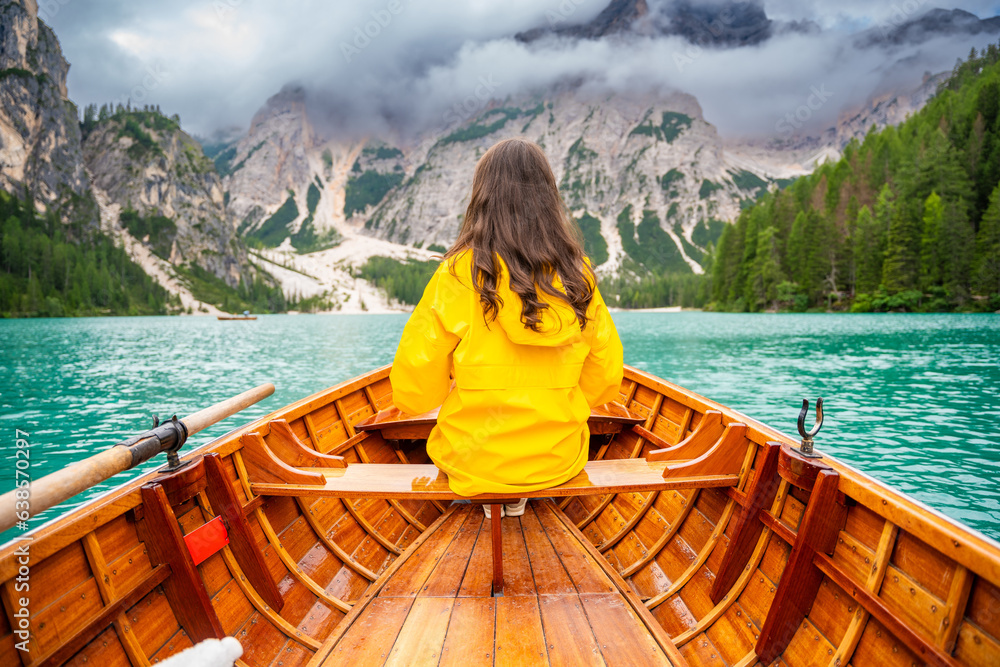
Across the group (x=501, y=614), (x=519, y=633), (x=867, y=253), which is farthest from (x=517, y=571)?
(x=867, y=253)

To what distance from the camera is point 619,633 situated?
10.0 feet

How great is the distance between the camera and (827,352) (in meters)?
29.4

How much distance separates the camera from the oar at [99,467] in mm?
1820

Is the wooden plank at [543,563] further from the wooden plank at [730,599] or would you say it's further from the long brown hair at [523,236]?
the long brown hair at [523,236]

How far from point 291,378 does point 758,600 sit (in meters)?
25.4

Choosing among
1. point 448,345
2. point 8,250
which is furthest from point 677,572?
point 8,250

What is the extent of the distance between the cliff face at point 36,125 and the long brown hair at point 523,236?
193m

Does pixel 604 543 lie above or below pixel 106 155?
below

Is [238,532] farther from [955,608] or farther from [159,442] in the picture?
[955,608]

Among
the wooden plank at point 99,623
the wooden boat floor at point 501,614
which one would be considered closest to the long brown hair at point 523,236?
the wooden boat floor at point 501,614

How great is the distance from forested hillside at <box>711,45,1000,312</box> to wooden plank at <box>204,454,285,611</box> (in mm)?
76957

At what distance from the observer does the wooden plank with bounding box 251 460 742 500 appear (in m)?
3.47

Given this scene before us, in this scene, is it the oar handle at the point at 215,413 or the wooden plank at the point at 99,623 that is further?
the oar handle at the point at 215,413

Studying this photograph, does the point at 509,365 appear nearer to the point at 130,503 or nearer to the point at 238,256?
the point at 130,503
